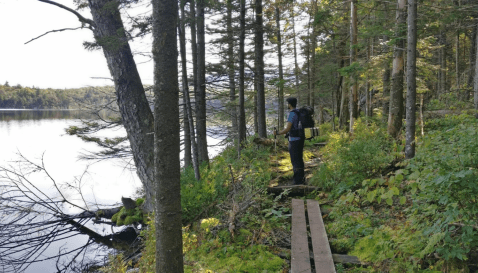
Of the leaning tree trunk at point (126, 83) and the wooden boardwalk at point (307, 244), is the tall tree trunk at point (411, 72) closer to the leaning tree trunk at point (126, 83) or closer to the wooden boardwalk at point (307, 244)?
the wooden boardwalk at point (307, 244)

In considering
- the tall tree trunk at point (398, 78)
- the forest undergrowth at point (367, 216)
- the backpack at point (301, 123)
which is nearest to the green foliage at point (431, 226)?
the forest undergrowth at point (367, 216)

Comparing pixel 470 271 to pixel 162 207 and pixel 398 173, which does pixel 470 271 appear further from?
pixel 162 207

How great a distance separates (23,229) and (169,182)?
348 inches

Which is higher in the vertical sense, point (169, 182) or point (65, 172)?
point (169, 182)

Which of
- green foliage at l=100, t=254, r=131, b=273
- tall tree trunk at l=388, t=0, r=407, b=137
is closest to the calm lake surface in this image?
green foliage at l=100, t=254, r=131, b=273

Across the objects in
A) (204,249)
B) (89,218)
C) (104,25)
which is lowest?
(89,218)

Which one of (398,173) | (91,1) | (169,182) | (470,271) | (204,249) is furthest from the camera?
(91,1)

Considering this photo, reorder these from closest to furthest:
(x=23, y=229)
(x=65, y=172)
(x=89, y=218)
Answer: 1. (x=23, y=229)
2. (x=89, y=218)
3. (x=65, y=172)

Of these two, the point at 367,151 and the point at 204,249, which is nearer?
the point at 204,249

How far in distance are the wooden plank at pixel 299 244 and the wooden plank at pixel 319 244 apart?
0.12 meters

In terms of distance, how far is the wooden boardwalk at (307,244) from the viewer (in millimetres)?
3661

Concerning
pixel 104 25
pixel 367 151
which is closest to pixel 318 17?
pixel 367 151

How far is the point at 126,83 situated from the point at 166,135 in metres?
4.00

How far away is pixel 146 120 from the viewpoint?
659cm
